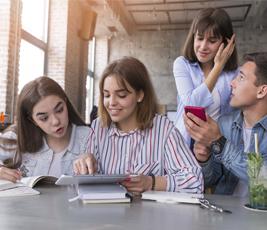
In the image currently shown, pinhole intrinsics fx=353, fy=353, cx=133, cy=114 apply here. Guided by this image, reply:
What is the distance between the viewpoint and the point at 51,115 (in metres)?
1.61

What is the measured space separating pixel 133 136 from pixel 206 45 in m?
0.51

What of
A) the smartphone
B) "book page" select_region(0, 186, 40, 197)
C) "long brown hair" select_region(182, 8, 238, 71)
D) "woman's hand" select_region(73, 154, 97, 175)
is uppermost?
"long brown hair" select_region(182, 8, 238, 71)

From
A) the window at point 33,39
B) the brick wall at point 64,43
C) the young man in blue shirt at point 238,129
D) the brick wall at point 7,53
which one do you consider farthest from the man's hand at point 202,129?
the brick wall at point 64,43

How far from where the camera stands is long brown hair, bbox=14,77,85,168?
5.34ft

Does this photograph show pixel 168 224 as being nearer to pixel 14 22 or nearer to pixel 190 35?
pixel 190 35

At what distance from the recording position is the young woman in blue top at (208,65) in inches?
59.0

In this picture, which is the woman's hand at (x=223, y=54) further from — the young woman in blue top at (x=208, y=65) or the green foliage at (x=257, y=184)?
the green foliage at (x=257, y=184)

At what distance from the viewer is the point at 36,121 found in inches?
64.3

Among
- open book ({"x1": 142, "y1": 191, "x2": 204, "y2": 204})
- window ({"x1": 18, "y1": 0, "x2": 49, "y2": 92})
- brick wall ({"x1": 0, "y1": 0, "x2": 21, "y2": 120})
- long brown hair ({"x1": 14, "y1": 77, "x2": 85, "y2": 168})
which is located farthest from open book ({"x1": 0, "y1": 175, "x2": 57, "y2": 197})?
window ({"x1": 18, "y1": 0, "x2": 49, "y2": 92})

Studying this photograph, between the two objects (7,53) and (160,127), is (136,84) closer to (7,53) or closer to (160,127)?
(160,127)

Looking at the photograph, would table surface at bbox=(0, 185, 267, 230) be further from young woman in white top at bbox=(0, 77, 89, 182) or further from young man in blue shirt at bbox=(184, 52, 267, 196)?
young woman in white top at bbox=(0, 77, 89, 182)

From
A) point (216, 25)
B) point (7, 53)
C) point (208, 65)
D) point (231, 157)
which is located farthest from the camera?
point (7, 53)

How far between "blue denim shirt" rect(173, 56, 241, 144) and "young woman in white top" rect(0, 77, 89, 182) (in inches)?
18.9

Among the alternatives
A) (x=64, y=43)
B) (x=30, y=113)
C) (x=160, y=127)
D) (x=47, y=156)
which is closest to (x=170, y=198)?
(x=160, y=127)
